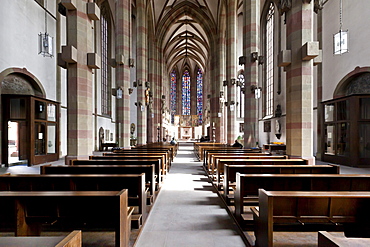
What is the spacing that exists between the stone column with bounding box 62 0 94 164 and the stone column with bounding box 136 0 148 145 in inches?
379

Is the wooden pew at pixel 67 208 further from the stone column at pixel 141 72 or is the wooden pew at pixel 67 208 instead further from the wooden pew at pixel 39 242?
the stone column at pixel 141 72

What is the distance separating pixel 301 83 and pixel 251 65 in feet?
19.5

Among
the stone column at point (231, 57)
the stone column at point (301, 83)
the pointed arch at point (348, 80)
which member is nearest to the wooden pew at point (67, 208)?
the stone column at point (301, 83)

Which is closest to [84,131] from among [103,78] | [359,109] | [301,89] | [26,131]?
[26,131]

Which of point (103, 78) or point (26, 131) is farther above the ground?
point (103, 78)

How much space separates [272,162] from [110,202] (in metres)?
4.98

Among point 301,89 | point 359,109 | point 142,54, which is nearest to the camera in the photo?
point 301,89

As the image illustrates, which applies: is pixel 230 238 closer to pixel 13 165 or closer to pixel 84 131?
pixel 84 131

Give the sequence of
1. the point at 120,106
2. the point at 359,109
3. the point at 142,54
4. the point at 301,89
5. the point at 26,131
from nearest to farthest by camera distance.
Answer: the point at 301,89 → the point at 359,109 → the point at 26,131 → the point at 120,106 → the point at 142,54

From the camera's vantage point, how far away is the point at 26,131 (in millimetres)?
→ 11594

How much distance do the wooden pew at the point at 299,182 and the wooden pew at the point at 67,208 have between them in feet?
6.46

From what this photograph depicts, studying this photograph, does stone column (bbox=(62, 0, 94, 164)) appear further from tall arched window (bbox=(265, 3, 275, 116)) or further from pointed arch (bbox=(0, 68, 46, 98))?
tall arched window (bbox=(265, 3, 275, 116))

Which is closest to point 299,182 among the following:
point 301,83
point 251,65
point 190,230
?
point 190,230

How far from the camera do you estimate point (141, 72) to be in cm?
1912
